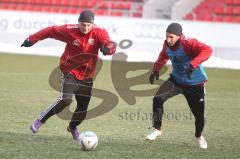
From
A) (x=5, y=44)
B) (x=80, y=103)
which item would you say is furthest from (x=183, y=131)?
(x=5, y=44)

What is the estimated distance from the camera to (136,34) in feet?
85.5

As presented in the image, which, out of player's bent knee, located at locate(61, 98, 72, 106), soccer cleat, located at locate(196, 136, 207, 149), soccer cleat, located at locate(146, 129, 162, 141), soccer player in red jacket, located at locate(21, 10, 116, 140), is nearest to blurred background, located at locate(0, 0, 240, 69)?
soccer cleat, located at locate(146, 129, 162, 141)

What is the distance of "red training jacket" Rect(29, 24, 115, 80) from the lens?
400 inches

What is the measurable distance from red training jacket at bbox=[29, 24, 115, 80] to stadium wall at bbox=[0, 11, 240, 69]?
14.9 meters

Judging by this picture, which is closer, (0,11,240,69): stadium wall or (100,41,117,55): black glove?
(100,41,117,55): black glove

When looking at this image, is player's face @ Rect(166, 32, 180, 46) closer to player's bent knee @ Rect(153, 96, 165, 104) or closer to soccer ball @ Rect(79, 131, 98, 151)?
player's bent knee @ Rect(153, 96, 165, 104)

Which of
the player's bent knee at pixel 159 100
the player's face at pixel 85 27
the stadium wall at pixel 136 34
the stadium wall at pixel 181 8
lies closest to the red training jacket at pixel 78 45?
the player's face at pixel 85 27

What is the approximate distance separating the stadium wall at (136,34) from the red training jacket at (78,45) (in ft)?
48.9

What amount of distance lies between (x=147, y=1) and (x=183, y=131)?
19.2m

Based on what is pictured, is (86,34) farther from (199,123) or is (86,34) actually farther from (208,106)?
(208,106)

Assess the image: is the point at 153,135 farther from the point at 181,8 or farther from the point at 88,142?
the point at 181,8

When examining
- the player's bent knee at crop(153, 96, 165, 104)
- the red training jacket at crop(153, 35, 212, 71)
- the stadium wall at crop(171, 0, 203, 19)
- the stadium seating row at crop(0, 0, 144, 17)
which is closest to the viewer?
the red training jacket at crop(153, 35, 212, 71)

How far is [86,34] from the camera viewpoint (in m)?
10.2

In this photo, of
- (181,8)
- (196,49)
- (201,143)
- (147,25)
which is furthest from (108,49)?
(181,8)
